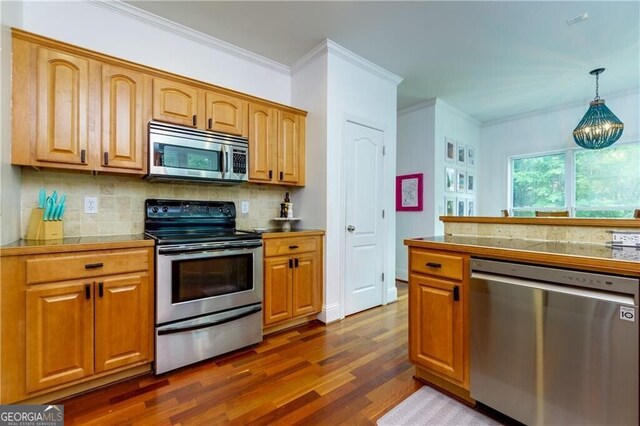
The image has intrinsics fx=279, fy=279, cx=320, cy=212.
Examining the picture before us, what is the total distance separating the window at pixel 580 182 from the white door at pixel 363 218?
11.6 feet

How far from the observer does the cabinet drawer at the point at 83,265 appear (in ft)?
5.14

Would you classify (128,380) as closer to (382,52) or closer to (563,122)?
(382,52)

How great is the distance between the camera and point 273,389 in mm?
1807

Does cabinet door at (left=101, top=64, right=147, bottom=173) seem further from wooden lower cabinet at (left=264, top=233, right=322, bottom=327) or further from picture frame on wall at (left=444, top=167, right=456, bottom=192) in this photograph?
picture frame on wall at (left=444, top=167, right=456, bottom=192)

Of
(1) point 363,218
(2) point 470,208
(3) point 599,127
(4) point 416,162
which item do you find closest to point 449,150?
(4) point 416,162

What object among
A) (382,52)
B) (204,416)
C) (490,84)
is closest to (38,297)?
(204,416)

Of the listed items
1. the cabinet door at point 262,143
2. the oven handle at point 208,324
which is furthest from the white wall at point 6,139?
the cabinet door at point 262,143

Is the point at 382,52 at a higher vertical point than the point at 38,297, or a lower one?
higher

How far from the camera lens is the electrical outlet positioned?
2191mm

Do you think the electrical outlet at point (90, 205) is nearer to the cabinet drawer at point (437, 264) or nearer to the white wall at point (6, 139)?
the white wall at point (6, 139)

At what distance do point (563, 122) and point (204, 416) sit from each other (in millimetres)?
6265

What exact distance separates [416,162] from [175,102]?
3.64 m

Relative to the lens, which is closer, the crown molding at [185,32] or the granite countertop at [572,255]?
the granite countertop at [572,255]

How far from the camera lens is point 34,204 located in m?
2.01
